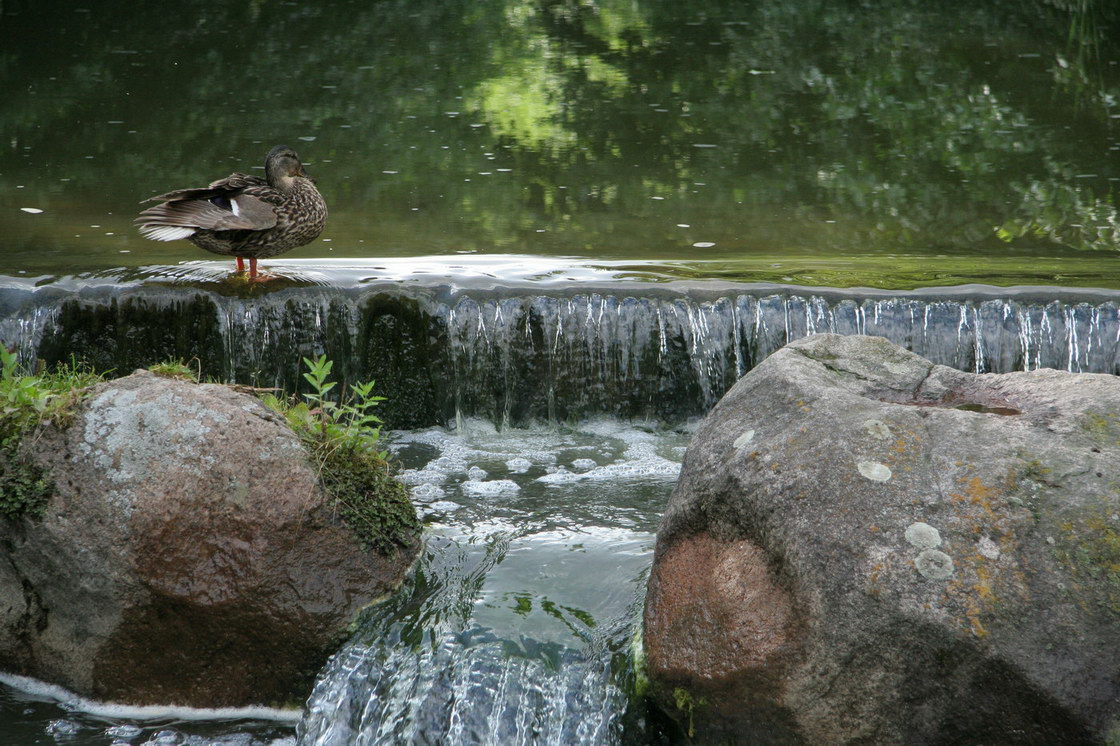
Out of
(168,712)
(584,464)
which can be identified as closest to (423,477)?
(584,464)

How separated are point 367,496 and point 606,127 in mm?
9649

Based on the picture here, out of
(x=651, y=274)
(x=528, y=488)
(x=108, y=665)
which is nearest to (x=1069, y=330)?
(x=651, y=274)

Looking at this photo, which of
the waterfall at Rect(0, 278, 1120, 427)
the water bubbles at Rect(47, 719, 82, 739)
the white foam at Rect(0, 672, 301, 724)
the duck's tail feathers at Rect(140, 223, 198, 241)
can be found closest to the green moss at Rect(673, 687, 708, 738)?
the white foam at Rect(0, 672, 301, 724)

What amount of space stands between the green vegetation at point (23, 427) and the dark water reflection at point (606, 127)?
11.6ft

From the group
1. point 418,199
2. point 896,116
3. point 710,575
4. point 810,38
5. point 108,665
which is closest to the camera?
point 710,575

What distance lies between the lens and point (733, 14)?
19.5 m

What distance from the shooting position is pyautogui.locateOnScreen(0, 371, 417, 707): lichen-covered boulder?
4.11 m

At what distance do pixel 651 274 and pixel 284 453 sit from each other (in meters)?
3.69

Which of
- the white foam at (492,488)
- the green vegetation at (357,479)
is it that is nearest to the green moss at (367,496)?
the green vegetation at (357,479)

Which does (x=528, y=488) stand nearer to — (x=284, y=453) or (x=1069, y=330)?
(x=284, y=453)

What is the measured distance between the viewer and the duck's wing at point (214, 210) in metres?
6.15

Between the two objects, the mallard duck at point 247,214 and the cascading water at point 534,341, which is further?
the cascading water at point 534,341

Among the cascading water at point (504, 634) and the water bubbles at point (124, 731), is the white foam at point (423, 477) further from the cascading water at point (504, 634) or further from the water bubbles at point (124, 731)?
the water bubbles at point (124, 731)

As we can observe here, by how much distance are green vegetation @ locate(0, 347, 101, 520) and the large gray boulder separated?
229 cm
